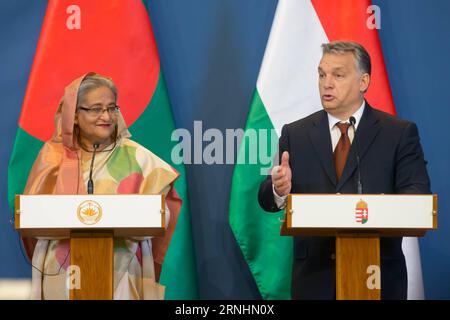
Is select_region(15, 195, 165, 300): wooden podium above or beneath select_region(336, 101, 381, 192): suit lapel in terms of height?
beneath

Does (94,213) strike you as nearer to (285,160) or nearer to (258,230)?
(285,160)

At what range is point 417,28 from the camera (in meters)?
4.73

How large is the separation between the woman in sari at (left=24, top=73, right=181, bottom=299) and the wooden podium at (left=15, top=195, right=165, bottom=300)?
56 cm

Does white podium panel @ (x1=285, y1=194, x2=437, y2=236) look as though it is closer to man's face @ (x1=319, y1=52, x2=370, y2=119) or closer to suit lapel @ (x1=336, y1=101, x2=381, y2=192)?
suit lapel @ (x1=336, y1=101, x2=381, y2=192)

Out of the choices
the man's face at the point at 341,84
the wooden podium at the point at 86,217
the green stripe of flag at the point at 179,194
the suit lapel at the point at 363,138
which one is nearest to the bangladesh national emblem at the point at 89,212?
the wooden podium at the point at 86,217

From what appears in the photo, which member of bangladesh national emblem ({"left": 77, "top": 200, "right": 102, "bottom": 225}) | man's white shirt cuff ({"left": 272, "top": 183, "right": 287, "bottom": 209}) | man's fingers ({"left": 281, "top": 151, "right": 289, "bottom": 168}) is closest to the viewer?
bangladesh national emblem ({"left": 77, "top": 200, "right": 102, "bottom": 225})

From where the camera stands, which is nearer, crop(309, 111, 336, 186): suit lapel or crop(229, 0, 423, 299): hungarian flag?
crop(309, 111, 336, 186): suit lapel

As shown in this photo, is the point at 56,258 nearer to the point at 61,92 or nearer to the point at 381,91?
the point at 61,92

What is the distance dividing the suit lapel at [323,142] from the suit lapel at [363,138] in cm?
6

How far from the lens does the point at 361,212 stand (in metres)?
3.03

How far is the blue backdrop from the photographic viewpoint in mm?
4637

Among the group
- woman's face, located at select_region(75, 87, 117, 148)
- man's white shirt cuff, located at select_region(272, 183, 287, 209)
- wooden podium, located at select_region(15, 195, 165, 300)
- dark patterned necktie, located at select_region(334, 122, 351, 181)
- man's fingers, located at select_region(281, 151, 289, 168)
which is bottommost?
wooden podium, located at select_region(15, 195, 165, 300)

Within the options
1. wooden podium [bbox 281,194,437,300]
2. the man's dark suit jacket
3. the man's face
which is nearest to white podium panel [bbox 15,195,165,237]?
wooden podium [bbox 281,194,437,300]
